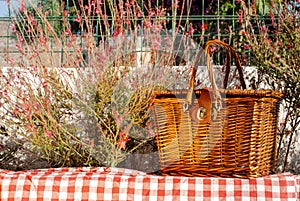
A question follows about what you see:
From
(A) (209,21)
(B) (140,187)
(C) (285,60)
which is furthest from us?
(A) (209,21)

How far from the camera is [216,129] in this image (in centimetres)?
199

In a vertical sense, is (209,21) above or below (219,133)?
above

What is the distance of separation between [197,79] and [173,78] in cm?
24

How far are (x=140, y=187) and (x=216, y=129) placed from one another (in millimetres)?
359

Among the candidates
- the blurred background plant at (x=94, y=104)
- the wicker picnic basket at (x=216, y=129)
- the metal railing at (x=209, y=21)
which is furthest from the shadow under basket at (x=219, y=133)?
the metal railing at (x=209, y=21)

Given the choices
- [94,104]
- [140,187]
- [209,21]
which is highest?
[209,21]

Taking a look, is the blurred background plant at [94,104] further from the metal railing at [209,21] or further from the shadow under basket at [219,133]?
the metal railing at [209,21]

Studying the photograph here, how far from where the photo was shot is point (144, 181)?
1943 mm

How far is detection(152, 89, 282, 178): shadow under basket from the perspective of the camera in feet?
6.43

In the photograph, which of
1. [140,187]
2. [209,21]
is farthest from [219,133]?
[209,21]

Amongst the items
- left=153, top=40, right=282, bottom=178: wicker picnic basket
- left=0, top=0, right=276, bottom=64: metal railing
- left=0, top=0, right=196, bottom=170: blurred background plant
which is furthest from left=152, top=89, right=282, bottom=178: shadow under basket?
left=0, top=0, right=276, bottom=64: metal railing

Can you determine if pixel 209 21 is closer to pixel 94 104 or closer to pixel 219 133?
pixel 94 104

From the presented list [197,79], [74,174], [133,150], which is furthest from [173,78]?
[74,174]

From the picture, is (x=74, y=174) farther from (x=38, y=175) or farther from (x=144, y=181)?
(x=144, y=181)
